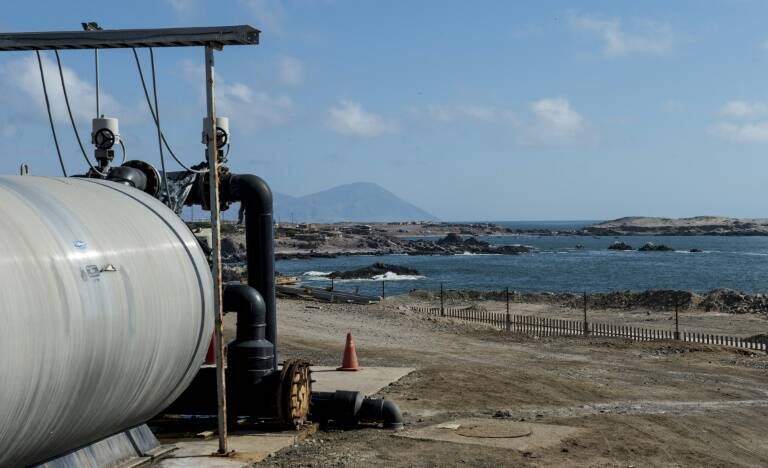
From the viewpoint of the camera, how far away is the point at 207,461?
12.3 meters

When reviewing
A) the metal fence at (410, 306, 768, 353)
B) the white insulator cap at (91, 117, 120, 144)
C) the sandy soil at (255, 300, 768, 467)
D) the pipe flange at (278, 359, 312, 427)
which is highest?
the white insulator cap at (91, 117, 120, 144)

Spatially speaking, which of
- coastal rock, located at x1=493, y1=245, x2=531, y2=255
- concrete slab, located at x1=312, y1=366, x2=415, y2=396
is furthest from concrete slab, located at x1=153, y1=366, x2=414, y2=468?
coastal rock, located at x1=493, y1=245, x2=531, y2=255

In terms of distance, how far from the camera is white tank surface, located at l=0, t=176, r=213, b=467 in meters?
8.25

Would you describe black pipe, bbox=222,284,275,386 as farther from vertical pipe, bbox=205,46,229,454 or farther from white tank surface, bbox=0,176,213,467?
vertical pipe, bbox=205,46,229,454

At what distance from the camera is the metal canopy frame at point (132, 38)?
12.0m

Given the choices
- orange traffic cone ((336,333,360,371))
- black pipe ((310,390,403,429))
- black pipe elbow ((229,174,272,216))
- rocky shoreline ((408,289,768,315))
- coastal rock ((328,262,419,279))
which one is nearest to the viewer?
black pipe ((310,390,403,429))

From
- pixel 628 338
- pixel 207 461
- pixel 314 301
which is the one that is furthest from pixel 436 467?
pixel 314 301

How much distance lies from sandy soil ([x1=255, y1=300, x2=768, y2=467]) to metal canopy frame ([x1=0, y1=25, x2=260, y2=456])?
1.76 meters

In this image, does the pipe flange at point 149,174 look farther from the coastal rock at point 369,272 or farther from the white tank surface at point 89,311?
the coastal rock at point 369,272

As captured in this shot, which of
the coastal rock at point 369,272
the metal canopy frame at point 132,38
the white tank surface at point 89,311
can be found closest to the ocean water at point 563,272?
the coastal rock at point 369,272

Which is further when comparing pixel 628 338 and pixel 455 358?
pixel 628 338

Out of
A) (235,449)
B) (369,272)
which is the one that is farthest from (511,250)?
(235,449)

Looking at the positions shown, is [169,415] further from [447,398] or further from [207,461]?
[447,398]

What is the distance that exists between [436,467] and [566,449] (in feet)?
7.82
